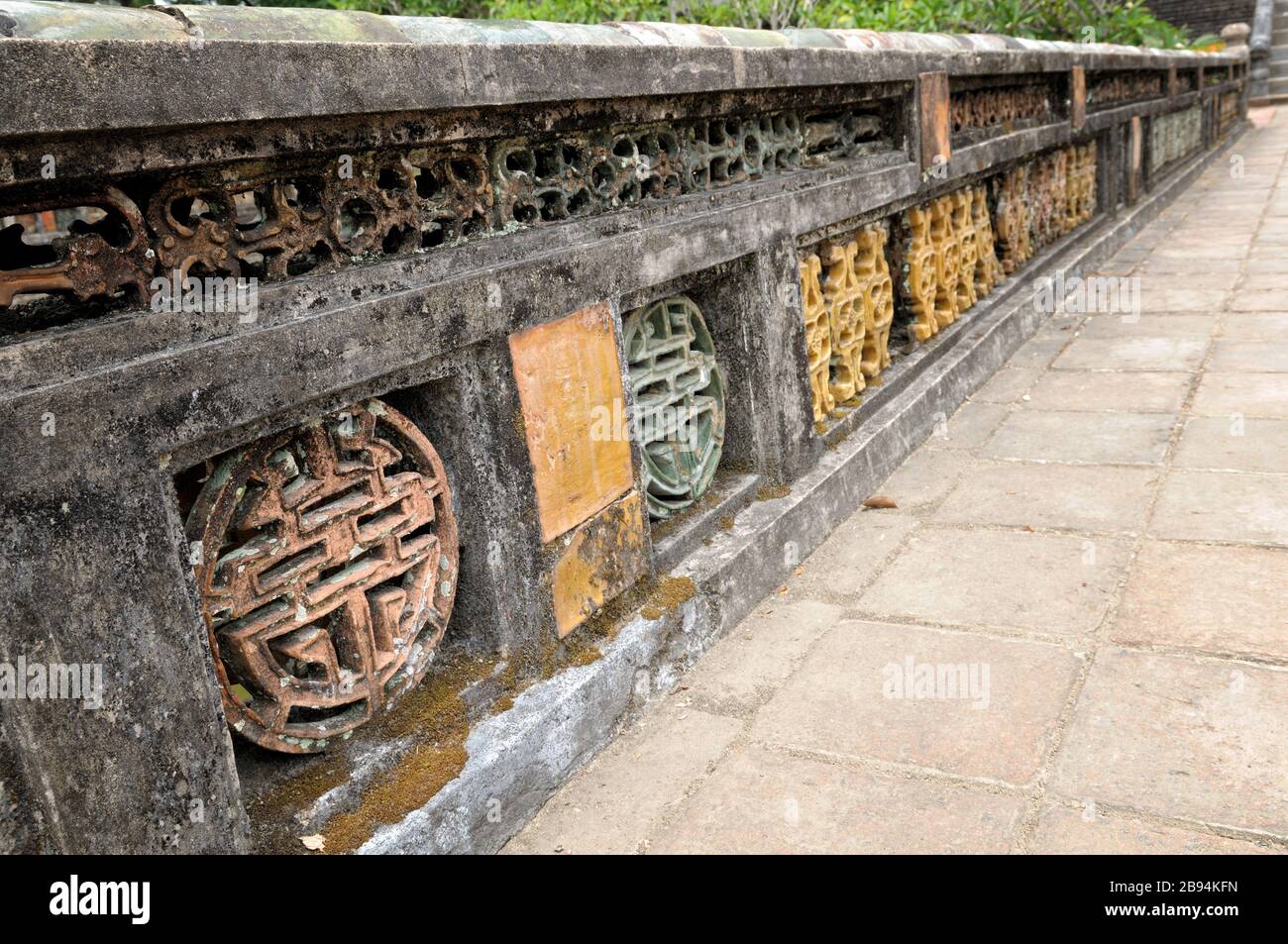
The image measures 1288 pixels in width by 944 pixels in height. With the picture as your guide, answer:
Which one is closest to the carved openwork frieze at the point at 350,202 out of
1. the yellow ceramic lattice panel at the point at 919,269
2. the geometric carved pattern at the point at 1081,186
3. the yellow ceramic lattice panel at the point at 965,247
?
the yellow ceramic lattice panel at the point at 919,269

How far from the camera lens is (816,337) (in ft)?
11.7

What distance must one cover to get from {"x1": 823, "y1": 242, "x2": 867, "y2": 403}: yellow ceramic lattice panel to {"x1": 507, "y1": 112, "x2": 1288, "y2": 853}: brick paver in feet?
1.31

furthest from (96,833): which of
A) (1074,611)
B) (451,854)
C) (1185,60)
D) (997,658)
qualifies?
(1185,60)

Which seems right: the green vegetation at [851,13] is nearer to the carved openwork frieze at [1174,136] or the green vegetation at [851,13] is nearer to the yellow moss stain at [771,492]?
the carved openwork frieze at [1174,136]

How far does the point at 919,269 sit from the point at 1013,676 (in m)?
2.40

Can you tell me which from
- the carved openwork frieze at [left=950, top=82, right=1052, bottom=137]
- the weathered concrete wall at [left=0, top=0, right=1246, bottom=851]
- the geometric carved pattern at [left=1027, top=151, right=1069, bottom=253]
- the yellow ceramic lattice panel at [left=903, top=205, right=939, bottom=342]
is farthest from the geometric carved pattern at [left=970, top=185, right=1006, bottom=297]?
the weathered concrete wall at [left=0, top=0, right=1246, bottom=851]

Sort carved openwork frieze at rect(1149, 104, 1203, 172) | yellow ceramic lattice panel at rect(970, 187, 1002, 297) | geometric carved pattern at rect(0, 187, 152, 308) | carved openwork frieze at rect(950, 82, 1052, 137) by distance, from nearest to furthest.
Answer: geometric carved pattern at rect(0, 187, 152, 308) < carved openwork frieze at rect(950, 82, 1052, 137) < yellow ceramic lattice panel at rect(970, 187, 1002, 297) < carved openwork frieze at rect(1149, 104, 1203, 172)

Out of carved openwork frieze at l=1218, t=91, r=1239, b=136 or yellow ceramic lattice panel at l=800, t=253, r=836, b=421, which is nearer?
yellow ceramic lattice panel at l=800, t=253, r=836, b=421

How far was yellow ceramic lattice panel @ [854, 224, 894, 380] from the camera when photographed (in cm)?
398

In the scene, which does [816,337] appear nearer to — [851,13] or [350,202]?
[350,202]

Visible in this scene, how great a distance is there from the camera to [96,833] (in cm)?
152

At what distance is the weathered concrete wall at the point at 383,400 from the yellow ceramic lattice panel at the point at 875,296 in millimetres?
432

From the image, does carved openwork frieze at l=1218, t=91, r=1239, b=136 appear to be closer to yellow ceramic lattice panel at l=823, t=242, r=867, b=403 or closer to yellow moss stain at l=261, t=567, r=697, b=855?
yellow ceramic lattice panel at l=823, t=242, r=867, b=403
